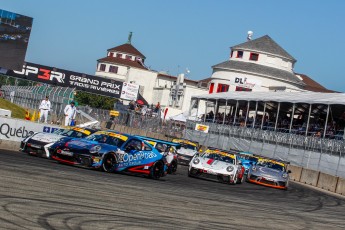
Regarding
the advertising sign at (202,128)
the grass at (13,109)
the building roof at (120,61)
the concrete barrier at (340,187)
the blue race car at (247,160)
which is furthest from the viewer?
the building roof at (120,61)

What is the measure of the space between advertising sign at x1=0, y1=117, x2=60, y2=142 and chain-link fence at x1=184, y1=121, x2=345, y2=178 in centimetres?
1564

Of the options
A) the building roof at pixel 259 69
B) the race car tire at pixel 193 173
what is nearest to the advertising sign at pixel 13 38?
the race car tire at pixel 193 173

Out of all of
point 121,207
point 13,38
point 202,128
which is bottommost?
point 121,207

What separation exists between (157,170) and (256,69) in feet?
235

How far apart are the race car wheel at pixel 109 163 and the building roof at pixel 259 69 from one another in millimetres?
72613

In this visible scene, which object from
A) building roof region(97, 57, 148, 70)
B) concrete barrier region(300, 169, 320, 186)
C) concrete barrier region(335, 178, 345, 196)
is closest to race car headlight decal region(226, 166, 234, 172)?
concrete barrier region(335, 178, 345, 196)

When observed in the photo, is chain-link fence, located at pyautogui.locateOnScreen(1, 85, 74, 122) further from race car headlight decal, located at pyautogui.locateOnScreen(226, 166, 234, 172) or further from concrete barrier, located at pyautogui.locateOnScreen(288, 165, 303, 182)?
race car headlight decal, located at pyautogui.locateOnScreen(226, 166, 234, 172)

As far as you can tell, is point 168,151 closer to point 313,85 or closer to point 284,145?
point 284,145

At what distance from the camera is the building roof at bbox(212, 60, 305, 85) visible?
306 feet

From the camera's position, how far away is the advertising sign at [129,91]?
67875mm

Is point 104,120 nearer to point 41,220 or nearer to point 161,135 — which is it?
point 161,135

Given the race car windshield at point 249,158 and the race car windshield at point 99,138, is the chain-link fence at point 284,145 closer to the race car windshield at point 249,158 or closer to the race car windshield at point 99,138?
the race car windshield at point 249,158

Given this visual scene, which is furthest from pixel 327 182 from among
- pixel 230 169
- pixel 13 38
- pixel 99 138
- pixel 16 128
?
pixel 13 38

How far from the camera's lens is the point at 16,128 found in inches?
1069
